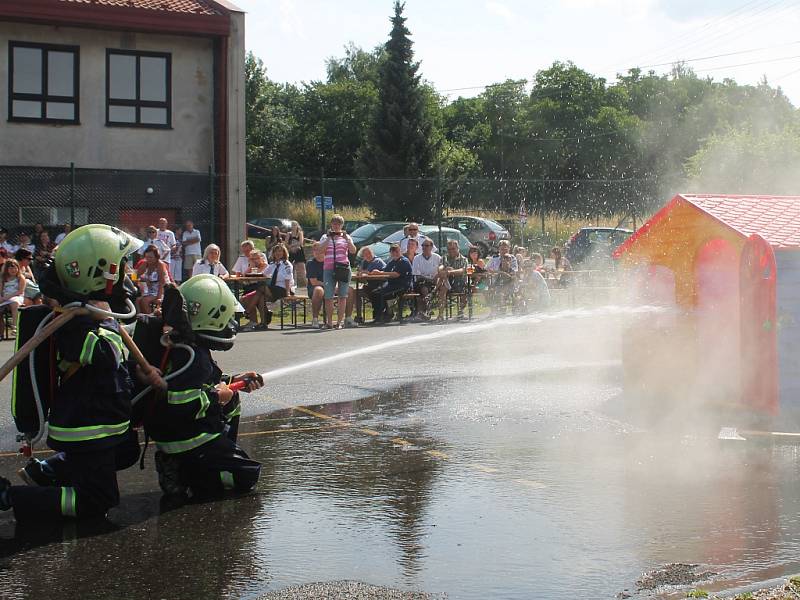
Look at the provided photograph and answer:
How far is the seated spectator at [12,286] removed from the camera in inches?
606

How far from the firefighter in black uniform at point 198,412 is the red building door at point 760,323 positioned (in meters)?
4.08

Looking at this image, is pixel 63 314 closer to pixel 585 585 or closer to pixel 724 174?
pixel 585 585

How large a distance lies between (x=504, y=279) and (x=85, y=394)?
1501 centimetres

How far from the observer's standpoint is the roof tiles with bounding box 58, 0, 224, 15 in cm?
2477

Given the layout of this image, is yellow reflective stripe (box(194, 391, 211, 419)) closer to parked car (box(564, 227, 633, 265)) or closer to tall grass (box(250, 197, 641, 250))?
parked car (box(564, 227, 633, 265))

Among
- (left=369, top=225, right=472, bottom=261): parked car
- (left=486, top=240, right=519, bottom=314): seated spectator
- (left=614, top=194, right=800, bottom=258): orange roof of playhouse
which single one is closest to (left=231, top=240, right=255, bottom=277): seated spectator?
(left=486, top=240, right=519, bottom=314): seated spectator

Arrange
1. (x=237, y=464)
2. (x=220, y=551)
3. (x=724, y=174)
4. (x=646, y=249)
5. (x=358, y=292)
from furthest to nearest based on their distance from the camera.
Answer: (x=724, y=174) → (x=358, y=292) → (x=646, y=249) → (x=237, y=464) → (x=220, y=551)

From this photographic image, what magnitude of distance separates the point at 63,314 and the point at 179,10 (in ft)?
69.5

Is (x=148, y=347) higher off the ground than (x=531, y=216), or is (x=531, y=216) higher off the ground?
(x=531, y=216)

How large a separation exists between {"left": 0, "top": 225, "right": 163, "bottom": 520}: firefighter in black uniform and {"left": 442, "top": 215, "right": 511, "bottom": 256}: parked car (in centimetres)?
2902

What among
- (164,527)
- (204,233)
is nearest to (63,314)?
(164,527)

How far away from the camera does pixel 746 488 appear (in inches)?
252

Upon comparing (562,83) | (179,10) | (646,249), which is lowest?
(646,249)

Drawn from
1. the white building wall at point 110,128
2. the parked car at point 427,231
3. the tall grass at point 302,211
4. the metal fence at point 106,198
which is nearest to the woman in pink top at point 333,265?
the metal fence at point 106,198
